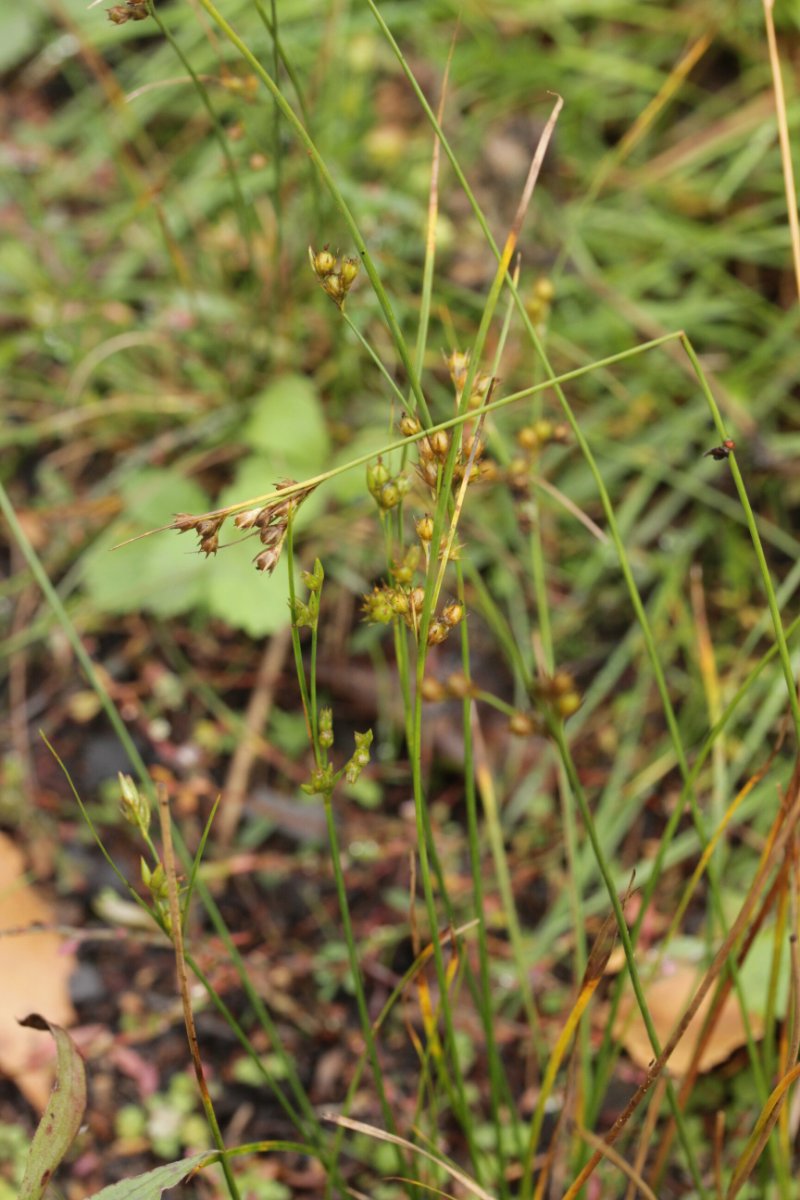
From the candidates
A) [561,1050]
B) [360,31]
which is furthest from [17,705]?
[360,31]

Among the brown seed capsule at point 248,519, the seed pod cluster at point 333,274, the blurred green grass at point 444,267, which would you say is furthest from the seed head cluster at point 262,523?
the blurred green grass at point 444,267

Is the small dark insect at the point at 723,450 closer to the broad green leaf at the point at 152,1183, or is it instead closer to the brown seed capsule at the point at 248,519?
the brown seed capsule at the point at 248,519

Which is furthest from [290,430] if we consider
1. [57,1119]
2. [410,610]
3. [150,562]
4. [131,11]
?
[57,1119]

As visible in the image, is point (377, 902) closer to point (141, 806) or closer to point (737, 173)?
point (141, 806)

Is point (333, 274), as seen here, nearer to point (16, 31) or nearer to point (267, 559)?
point (267, 559)

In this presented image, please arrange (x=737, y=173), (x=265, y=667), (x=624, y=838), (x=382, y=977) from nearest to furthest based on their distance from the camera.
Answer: (x=382, y=977) < (x=624, y=838) < (x=265, y=667) < (x=737, y=173)

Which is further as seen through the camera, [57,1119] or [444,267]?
[444,267]
